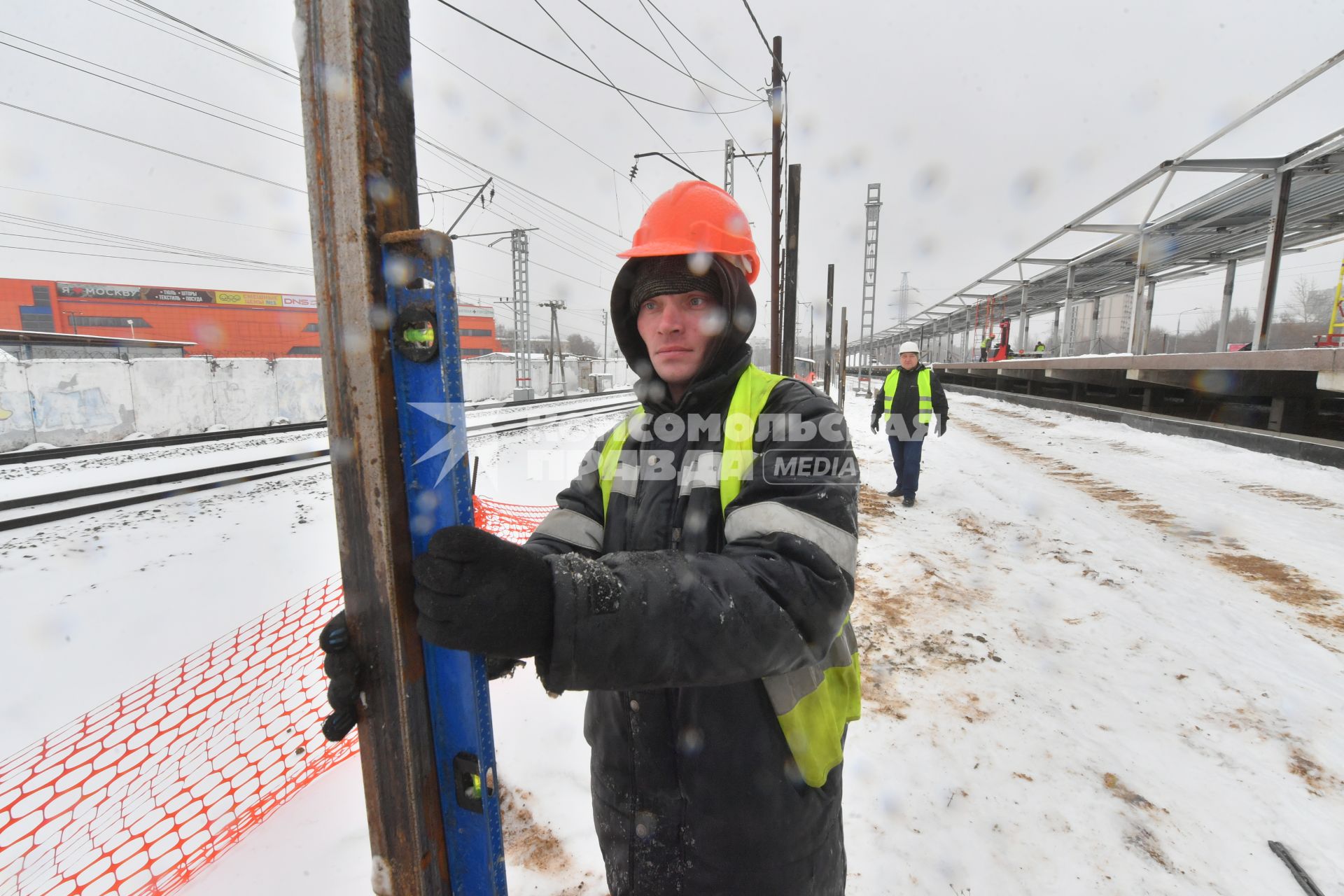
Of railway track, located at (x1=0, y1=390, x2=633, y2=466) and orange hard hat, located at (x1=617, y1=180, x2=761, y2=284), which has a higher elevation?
orange hard hat, located at (x1=617, y1=180, x2=761, y2=284)

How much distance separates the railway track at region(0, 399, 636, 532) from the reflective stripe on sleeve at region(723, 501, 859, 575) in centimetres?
498

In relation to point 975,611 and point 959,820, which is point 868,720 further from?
point 975,611

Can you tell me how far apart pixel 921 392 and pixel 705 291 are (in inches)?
288

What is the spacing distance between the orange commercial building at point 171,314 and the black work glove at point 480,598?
1762 inches

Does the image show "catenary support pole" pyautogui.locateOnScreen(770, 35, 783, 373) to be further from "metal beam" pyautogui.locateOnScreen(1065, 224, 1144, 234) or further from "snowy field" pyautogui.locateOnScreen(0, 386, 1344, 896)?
"metal beam" pyautogui.locateOnScreen(1065, 224, 1144, 234)

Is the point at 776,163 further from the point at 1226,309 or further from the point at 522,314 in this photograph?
the point at 522,314

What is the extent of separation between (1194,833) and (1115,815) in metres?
0.27

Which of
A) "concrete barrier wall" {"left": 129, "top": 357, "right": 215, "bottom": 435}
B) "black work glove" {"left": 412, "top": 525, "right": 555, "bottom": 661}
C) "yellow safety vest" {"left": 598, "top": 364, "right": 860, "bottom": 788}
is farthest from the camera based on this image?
"concrete barrier wall" {"left": 129, "top": 357, "right": 215, "bottom": 435}

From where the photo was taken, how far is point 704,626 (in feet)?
2.75

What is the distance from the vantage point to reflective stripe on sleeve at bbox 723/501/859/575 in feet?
3.12

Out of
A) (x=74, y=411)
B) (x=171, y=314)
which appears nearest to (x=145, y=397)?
(x=74, y=411)

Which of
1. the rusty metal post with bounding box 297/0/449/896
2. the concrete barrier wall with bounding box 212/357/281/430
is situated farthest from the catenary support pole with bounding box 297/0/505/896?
the concrete barrier wall with bounding box 212/357/281/430

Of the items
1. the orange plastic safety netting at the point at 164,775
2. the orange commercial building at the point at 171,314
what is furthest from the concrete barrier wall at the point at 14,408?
the orange commercial building at the point at 171,314

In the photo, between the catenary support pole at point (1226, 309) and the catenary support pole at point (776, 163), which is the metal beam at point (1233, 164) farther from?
the catenary support pole at point (776, 163)
